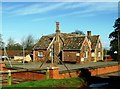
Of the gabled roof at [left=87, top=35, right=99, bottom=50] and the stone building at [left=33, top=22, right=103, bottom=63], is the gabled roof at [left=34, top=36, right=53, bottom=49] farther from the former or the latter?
the gabled roof at [left=87, top=35, right=99, bottom=50]

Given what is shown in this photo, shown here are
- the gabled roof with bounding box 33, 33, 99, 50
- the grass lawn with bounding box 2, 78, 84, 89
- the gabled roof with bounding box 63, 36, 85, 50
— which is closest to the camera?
the grass lawn with bounding box 2, 78, 84, 89

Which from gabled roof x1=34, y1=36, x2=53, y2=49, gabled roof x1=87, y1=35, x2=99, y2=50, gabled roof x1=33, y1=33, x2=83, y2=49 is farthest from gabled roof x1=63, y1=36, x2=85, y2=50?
gabled roof x1=87, y1=35, x2=99, y2=50

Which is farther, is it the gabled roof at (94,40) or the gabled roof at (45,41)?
the gabled roof at (94,40)

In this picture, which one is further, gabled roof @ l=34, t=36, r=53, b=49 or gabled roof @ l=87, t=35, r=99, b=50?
→ gabled roof @ l=87, t=35, r=99, b=50

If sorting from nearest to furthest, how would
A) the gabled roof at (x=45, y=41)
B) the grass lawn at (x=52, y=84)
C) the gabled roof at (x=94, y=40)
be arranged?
1. the grass lawn at (x=52, y=84)
2. the gabled roof at (x=45, y=41)
3. the gabled roof at (x=94, y=40)

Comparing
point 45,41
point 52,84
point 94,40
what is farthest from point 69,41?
point 52,84

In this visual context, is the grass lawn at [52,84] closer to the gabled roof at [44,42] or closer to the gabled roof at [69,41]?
the gabled roof at [69,41]

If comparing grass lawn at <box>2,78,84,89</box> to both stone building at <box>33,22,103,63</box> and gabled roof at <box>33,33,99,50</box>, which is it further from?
gabled roof at <box>33,33,99,50</box>

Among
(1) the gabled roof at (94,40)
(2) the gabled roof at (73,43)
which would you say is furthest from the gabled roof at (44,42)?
(1) the gabled roof at (94,40)

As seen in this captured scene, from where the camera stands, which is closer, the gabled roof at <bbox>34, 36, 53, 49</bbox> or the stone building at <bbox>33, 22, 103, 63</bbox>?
the stone building at <bbox>33, 22, 103, 63</bbox>

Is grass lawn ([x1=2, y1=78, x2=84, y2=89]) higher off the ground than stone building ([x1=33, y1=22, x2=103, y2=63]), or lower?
lower

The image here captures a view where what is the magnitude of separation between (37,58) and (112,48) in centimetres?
2908

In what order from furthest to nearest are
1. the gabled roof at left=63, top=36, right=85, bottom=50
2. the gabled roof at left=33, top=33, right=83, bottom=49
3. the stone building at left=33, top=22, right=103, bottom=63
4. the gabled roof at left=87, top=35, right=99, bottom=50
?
the gabled roof at left=87, top=35, right=99, bottom=50, the gabled roof at left=33, top=33, right=83, bottom=49, the gabled roof at left=63, top=36, right=85, bottom=50, the stone building at left=33, top=22, right=103, bottom=63

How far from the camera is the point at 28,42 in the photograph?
10131 cm
